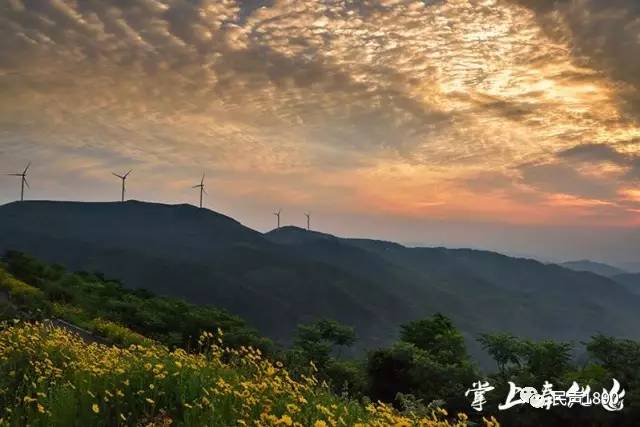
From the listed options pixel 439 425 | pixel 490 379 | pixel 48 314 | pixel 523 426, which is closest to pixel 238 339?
pixel 48 314

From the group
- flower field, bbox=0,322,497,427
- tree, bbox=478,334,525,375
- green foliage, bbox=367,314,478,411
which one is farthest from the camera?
tree, bbox=478,334,525,375

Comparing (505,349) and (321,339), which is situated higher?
(505,349)

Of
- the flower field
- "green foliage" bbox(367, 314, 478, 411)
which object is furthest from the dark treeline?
the flower field

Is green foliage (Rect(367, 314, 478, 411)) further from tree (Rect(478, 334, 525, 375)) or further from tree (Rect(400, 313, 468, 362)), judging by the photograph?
tree (Rect(478, 334, 525, 375))

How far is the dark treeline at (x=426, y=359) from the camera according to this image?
48.4 feet

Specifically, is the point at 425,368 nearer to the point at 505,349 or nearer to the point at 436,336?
the point at 505,349

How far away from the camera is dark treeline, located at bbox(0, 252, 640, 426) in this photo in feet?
48.4

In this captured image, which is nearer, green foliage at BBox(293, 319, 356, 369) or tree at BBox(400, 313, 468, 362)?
tree at BBox(400, 313, 468, 362)

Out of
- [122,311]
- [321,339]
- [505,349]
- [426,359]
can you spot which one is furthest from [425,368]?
[122,311]

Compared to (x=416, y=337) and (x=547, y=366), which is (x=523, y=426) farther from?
(x=416, y=337)

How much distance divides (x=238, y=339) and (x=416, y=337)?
34.4 feet

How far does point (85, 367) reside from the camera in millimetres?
7785

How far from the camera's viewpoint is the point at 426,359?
19.4 meters

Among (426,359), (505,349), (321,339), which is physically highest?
(505,349)
